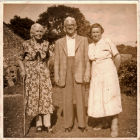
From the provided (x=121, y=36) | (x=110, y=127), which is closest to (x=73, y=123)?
(x=110, y=127)

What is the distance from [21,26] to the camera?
6180mm

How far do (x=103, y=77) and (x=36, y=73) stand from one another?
1.06 metres

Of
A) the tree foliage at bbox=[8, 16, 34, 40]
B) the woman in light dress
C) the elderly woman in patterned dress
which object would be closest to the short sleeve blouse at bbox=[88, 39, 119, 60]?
the woman in light dress

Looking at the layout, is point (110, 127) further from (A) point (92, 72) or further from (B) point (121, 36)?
(B) point (121, 36)

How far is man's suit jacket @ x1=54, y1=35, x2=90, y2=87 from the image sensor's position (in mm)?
6125

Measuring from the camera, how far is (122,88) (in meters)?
6.24

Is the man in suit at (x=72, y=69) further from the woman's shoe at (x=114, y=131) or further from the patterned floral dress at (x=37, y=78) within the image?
the woman's shoe at (x=114, y=131)

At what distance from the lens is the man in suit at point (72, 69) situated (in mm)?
6133

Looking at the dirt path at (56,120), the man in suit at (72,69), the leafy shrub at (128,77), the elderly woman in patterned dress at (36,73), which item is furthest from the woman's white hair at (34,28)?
the leafy shrub at (128,77)

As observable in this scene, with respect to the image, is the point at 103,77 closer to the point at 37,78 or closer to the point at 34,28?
the point at 37,78

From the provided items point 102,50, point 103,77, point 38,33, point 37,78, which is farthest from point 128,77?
point 38,33

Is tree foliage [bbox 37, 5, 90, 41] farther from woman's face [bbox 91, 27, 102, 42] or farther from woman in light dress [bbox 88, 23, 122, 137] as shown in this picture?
woman in light dress [bbox 88, 23, 122, 137]

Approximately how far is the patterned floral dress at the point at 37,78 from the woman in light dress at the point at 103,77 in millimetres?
693

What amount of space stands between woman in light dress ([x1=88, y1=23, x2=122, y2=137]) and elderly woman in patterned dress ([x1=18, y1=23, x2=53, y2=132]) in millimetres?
696
